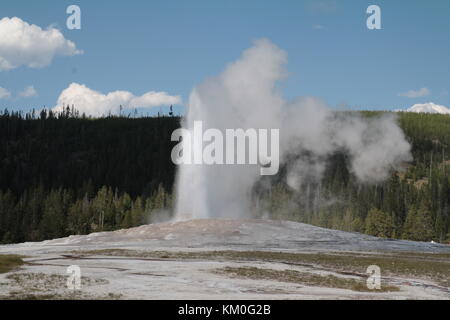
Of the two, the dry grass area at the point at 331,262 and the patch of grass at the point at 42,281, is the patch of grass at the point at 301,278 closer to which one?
the dry grass area at the point at 331,262

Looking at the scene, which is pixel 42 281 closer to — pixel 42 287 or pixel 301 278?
pixel 42 287

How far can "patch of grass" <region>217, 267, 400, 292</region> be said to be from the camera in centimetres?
3189

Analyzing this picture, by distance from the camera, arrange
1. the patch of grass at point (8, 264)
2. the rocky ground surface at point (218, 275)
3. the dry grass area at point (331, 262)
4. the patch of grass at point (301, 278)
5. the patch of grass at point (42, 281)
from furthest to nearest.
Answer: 1. the dry grass area at point (331, 262)
2. the patch of grass at point (8, 264)
3. the patch of grass at point (301, 278)
4. the patch of grass at point (42, 281)
5. the rocky ground surface at point (218, 275)

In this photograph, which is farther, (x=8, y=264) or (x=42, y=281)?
(x=8, y=264)

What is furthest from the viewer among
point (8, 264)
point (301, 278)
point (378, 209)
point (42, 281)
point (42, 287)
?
point (378, 209)

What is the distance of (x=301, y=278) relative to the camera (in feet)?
114

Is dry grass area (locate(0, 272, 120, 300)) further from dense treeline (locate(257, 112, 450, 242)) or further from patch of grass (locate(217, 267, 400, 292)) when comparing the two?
dense treeline (locate(257, 112, 450, 242))

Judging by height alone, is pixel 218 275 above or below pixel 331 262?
above

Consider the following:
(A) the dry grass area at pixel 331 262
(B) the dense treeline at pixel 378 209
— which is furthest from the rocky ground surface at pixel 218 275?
(B) the dense treeline at pixel 378 209

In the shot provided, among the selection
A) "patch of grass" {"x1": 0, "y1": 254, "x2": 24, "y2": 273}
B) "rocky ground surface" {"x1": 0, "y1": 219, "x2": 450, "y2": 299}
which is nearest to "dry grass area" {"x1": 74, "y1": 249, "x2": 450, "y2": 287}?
"rocky ground surface" {"x1": 0, "y1": 219, "x2": 450, "y2": 299}

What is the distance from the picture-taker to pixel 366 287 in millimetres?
31516

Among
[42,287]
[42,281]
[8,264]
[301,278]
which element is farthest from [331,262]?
[42,287]

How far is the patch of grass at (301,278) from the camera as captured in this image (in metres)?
31.9
